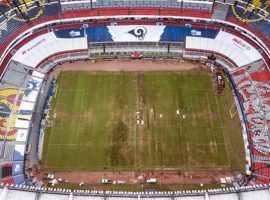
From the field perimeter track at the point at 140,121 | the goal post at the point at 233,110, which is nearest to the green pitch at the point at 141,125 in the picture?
the field perimeter track at the point at 140,121

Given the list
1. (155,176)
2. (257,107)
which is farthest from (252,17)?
(155,176)

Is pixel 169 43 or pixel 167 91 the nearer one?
pixel 167 91

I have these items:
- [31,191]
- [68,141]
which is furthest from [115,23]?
[31,191]

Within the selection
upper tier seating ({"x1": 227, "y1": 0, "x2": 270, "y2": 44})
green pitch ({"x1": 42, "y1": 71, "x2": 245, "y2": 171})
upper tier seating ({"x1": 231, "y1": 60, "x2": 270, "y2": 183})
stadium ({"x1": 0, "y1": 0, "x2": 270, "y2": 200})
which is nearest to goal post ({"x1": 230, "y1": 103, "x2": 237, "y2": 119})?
stadium ({"x1": 0, "y1": 0, "x2": 270, "y2": 200})

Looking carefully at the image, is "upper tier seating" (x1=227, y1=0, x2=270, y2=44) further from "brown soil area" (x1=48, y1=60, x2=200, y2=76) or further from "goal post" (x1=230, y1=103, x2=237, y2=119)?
"goal post" (x1=230, y1=103, x2=237, y2=119)

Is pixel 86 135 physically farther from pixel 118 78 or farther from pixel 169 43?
pixel 169 43

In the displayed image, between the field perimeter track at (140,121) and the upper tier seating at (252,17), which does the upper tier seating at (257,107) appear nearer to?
the field perimeter track at (140,121)
